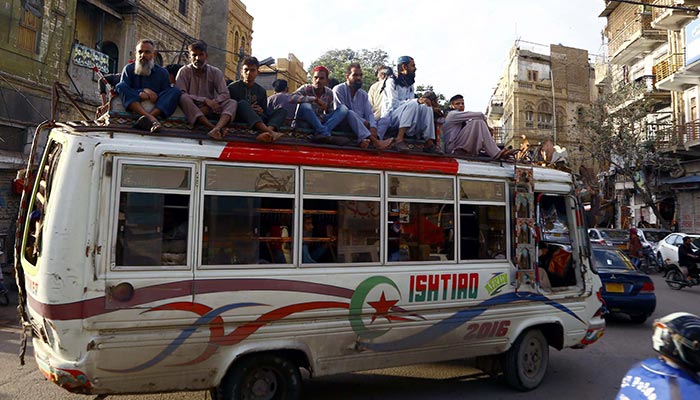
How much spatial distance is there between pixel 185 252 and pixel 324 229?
119 cm

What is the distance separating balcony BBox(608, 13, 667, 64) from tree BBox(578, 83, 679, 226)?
478 centimetres

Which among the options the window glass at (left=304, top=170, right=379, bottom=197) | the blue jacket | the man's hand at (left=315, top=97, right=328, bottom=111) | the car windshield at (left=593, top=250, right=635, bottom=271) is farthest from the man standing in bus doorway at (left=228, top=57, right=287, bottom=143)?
the car windshield at (left=593, top=250, right=635, bottom=271)

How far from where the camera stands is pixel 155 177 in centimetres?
350

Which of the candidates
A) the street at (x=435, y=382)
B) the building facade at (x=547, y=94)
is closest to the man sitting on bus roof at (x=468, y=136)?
the street at (x=435, y=382)

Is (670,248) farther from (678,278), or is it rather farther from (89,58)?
(89,58)

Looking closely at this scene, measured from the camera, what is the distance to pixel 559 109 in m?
42.7

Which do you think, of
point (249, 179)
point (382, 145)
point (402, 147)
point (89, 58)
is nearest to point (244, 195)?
point (249, 179)

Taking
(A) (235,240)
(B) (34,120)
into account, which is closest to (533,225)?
(A) (235,240)

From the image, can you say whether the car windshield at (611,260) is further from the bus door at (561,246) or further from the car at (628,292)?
the bus door at (561,246)

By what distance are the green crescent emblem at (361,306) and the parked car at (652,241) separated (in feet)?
58.4

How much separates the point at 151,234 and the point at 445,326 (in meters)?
2.80

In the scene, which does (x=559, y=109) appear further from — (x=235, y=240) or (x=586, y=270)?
(x=235, y=240)

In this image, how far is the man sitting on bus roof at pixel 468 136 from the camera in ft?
17.3

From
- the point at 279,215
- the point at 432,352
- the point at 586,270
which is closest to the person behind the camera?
the point at 279,215
